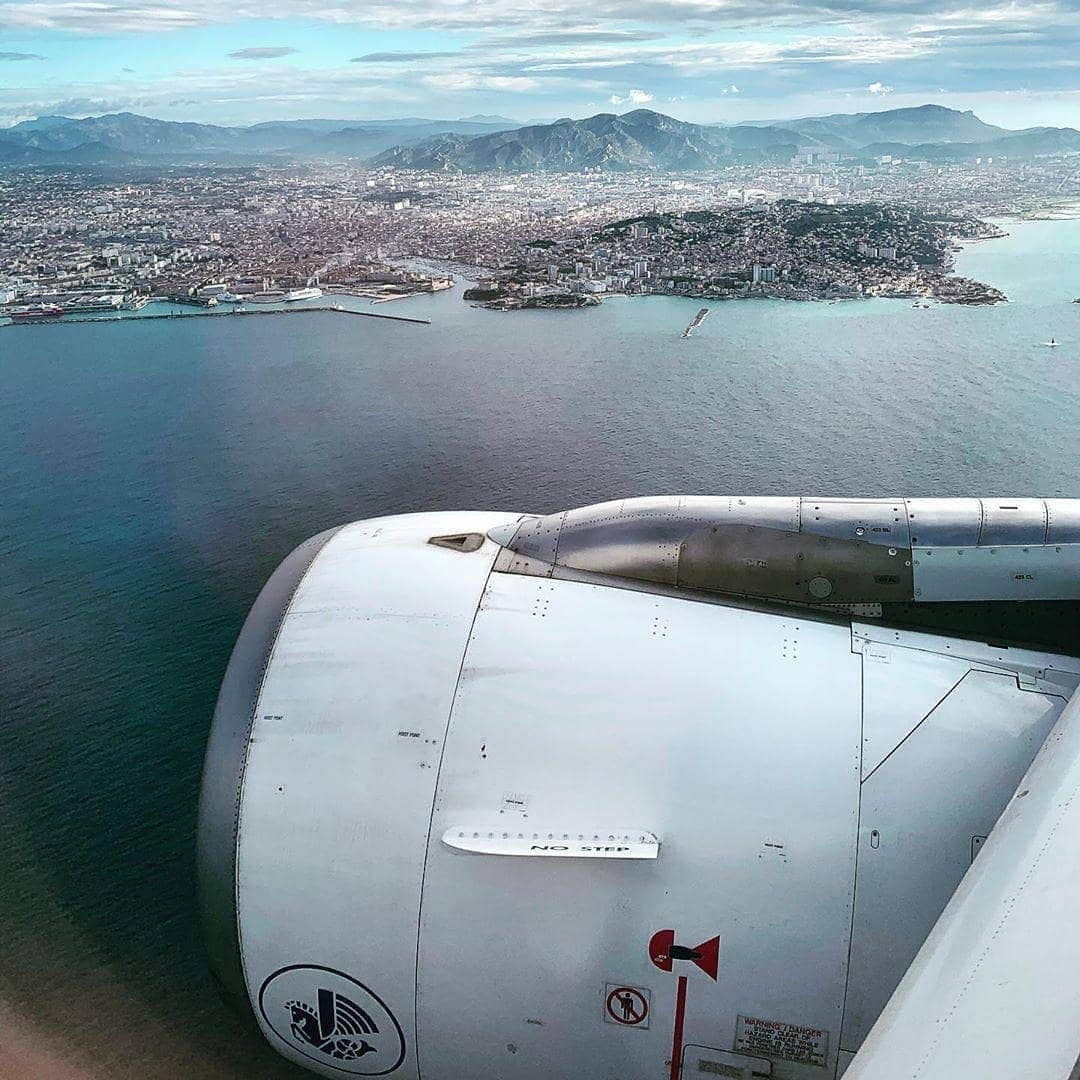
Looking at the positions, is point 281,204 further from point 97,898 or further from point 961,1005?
point 961,1005

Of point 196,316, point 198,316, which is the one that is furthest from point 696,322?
point 196,316

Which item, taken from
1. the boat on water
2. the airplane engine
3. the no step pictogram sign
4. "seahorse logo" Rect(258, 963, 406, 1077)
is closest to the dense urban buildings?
the boat on water

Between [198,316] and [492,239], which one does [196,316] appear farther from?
[492,239]

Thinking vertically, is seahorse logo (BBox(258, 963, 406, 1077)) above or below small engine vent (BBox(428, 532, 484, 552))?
below

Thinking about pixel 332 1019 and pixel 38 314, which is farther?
pixel 38 314

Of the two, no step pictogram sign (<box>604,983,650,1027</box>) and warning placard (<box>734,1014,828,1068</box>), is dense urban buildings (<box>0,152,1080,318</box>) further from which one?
warning placard (<box>734,1014,828,1068</box>)

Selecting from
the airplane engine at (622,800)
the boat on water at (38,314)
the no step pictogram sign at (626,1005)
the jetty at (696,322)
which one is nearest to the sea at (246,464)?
the jetty at (696,322)
